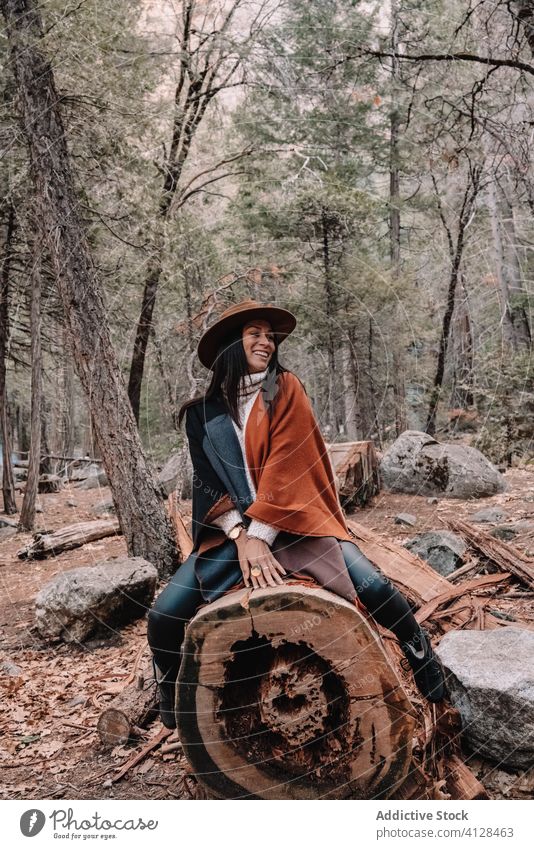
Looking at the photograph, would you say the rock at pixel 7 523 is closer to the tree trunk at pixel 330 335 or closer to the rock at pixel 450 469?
the rock at pixel 450 469

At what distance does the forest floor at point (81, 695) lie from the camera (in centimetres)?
240

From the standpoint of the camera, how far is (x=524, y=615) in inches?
126

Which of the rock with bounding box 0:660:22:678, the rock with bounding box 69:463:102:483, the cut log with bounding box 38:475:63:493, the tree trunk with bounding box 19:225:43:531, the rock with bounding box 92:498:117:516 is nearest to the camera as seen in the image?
the rock with bounding box 0:660:22:678

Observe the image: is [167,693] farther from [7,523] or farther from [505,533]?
[7,523]

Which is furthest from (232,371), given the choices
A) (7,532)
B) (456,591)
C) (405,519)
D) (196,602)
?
(7,532)

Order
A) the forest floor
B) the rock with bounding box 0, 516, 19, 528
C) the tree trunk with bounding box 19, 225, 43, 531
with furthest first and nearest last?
the rock with bounding box 0, 516, 19, 528, the tree trunk with bounding box 19, 225, 43, 531, the forest floor

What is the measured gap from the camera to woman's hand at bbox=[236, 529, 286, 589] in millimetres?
1923

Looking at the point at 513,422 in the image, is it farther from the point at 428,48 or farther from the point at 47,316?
the point at 47,316

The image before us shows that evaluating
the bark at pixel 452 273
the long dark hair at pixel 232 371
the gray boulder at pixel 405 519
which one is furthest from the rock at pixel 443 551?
the long dark hair at pixel 232 371

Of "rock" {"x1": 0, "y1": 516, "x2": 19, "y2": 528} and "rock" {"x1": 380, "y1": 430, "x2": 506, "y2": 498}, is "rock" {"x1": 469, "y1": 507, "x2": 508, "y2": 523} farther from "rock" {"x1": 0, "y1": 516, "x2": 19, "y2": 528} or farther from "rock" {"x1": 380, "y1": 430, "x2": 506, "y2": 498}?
"rock" {"x1": 0, "y1": 516, "x2": 19, "y2": 528}

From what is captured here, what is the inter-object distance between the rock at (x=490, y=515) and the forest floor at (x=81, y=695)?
8cm

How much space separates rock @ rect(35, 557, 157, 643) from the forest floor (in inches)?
4.3

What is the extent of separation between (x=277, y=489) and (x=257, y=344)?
574 millimetres

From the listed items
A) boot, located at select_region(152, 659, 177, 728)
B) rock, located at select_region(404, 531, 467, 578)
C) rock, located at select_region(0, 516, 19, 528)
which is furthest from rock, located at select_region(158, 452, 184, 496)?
rock, located at select_region(0, 516, 19, 528)
